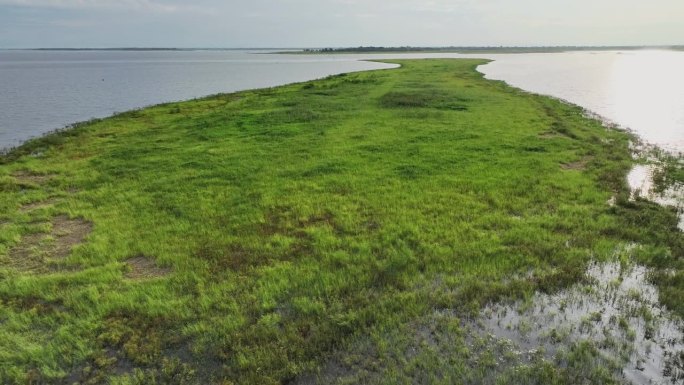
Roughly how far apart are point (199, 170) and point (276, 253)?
1107 centimetres

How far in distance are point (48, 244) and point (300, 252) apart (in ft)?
27.3

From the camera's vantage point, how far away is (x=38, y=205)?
57.8ft

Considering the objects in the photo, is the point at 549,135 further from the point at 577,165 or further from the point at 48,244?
the point at 48,244

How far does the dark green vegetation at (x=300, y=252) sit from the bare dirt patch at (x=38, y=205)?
0.14m

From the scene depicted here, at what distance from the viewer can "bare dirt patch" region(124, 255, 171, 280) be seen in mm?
11672

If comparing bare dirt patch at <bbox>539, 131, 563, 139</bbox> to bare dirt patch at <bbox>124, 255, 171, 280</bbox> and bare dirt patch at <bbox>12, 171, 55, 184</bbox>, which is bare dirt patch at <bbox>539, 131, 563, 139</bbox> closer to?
bare dirt patch at <bbox>124, 255, 171, 280</bbox>

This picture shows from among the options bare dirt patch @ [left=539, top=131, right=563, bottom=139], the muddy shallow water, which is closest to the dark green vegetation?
the muddy shallow water

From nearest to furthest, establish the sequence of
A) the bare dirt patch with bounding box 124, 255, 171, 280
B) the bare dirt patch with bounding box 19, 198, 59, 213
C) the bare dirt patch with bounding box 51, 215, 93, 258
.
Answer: the bare dirt patch with bounding box 124, 255, 171, 280, the bare dirt patch with bounding box 51, 215, 93, 258, the bare dirt patch with bounding box 19, 198, 59, 213

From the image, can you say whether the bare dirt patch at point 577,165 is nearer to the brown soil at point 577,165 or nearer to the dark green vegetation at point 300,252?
the brown soil at point 577,165

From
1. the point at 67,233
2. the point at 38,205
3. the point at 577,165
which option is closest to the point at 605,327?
the point at 577,165

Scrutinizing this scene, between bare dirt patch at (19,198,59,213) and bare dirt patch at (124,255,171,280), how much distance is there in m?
7.71

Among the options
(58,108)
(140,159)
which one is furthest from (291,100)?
(58,108)

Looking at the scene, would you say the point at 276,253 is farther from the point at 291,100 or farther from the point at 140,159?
the point at 291,100

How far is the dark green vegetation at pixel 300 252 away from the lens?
8.43 metres
